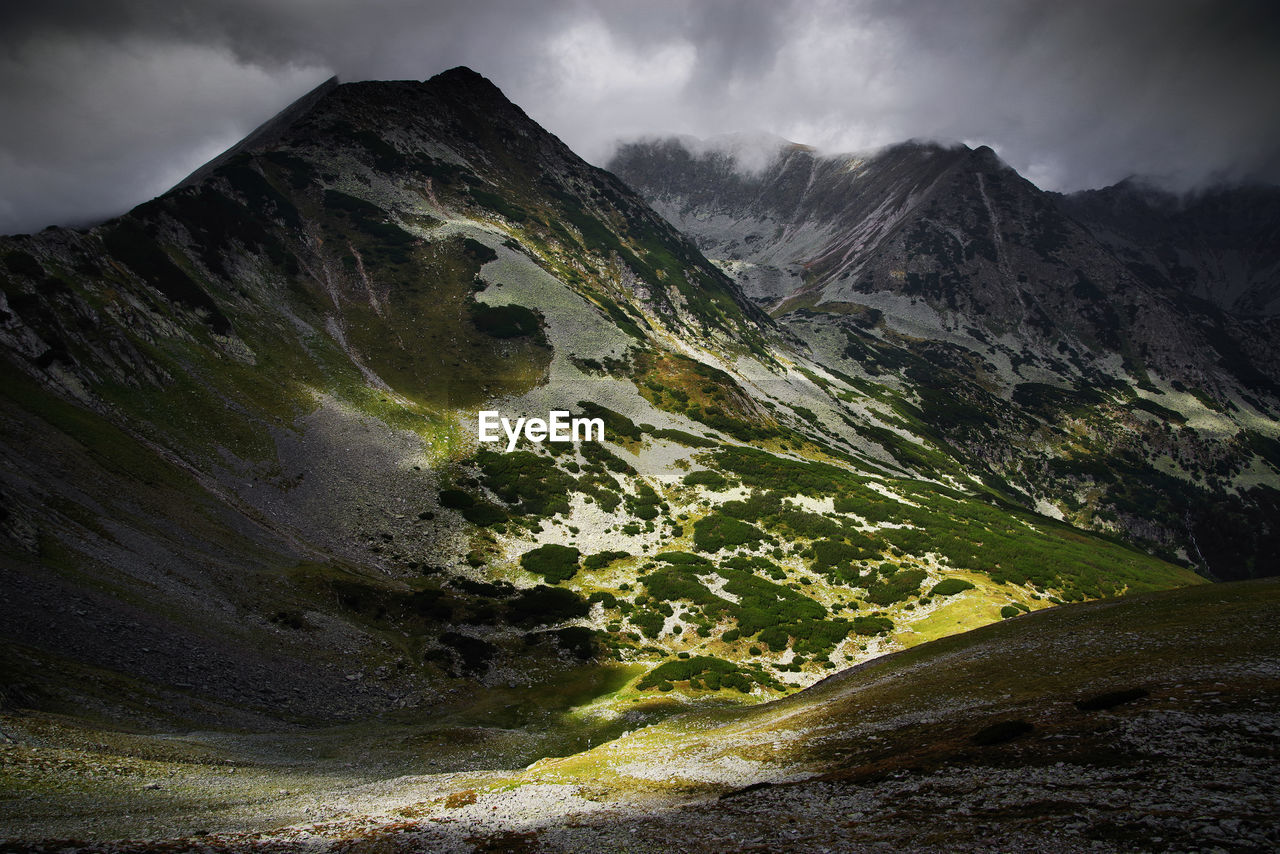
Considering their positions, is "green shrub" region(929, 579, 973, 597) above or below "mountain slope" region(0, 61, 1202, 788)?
below

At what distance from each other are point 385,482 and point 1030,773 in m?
52.7

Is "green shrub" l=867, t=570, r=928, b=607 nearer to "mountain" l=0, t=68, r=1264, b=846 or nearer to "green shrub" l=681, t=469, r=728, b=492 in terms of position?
"mountain" l=0, t=68, r=1264, b=846

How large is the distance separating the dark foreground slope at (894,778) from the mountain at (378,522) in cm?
57

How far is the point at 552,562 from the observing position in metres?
49.6

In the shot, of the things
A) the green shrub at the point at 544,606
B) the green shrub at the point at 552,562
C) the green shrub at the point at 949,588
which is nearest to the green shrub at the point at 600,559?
the green shrub at the point at 552,562

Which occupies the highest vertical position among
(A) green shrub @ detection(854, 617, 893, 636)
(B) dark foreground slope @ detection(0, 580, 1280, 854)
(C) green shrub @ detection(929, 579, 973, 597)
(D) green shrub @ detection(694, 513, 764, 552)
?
(D) green shrub @ detection(694, 513, 764, 552)

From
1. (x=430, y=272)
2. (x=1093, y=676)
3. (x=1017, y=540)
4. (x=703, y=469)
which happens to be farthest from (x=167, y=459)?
(x=1017, y=540)

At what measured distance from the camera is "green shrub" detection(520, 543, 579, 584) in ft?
158

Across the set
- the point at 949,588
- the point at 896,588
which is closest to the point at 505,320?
the point at 896,588

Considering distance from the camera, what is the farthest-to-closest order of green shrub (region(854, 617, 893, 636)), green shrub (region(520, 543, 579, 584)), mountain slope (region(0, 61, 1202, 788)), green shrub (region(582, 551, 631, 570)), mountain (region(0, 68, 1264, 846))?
green shrub (region(582, 551, 631, 570)) < green shrub (region(520, 543, 579, 584)) < green shrub (region(854, 617, 893, 636)) < mountain slope (region(0, 61, 1202, 788)) < mountain (region(0, 68, 1264, 846))

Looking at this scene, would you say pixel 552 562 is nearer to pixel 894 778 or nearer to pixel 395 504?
pixel 395 504

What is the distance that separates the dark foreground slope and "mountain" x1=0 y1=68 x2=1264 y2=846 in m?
0.57

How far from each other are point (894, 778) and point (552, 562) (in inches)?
1538

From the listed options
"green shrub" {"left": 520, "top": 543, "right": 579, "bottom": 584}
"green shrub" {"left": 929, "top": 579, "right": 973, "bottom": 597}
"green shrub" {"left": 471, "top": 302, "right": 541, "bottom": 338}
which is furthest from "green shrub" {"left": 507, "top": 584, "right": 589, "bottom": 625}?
"green shrub" {"left": 471, "top": 302, "right": 541, "bottom": 338}
